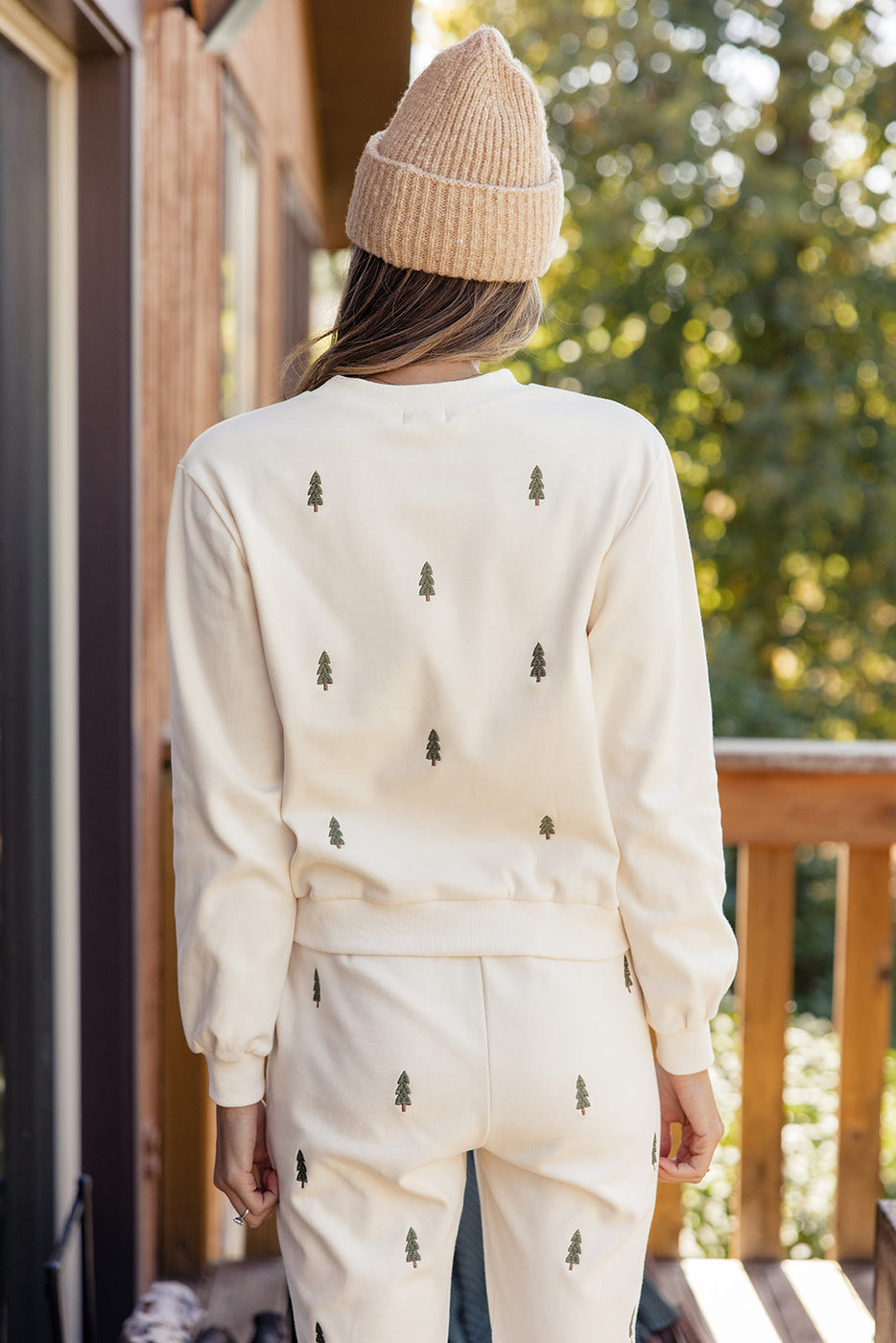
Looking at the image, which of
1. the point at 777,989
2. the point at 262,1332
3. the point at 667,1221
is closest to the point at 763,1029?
the point at 777,989

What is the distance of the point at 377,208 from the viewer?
3.47ft

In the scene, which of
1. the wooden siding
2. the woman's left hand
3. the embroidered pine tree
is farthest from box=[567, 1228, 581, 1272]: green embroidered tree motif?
the wooden siding

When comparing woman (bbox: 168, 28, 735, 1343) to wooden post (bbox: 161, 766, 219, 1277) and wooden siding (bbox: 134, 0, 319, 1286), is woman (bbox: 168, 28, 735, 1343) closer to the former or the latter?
wooden siding (bbox: 134, 0, 319, 1286)

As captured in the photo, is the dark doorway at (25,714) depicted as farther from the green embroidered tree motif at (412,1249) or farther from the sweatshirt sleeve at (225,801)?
the green embroidered tree motif at (412,1249)

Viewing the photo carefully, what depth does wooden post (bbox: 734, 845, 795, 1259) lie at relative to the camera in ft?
7.00

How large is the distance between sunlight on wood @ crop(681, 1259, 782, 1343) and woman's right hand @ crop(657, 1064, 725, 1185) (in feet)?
3.26

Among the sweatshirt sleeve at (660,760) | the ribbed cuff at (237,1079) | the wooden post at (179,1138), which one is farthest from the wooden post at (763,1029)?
the ribbed cuff at (237,1079)

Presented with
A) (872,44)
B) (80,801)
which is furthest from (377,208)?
(872,44)

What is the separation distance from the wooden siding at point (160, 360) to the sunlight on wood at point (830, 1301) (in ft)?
3.60

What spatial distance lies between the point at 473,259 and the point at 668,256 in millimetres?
7825

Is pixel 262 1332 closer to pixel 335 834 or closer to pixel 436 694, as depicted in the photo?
pixel 335 834

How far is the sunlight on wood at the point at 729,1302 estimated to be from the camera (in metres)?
2.00

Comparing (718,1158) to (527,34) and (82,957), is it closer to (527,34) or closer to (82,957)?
(82,957)

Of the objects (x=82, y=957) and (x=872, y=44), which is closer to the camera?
(x=82, y=957)
